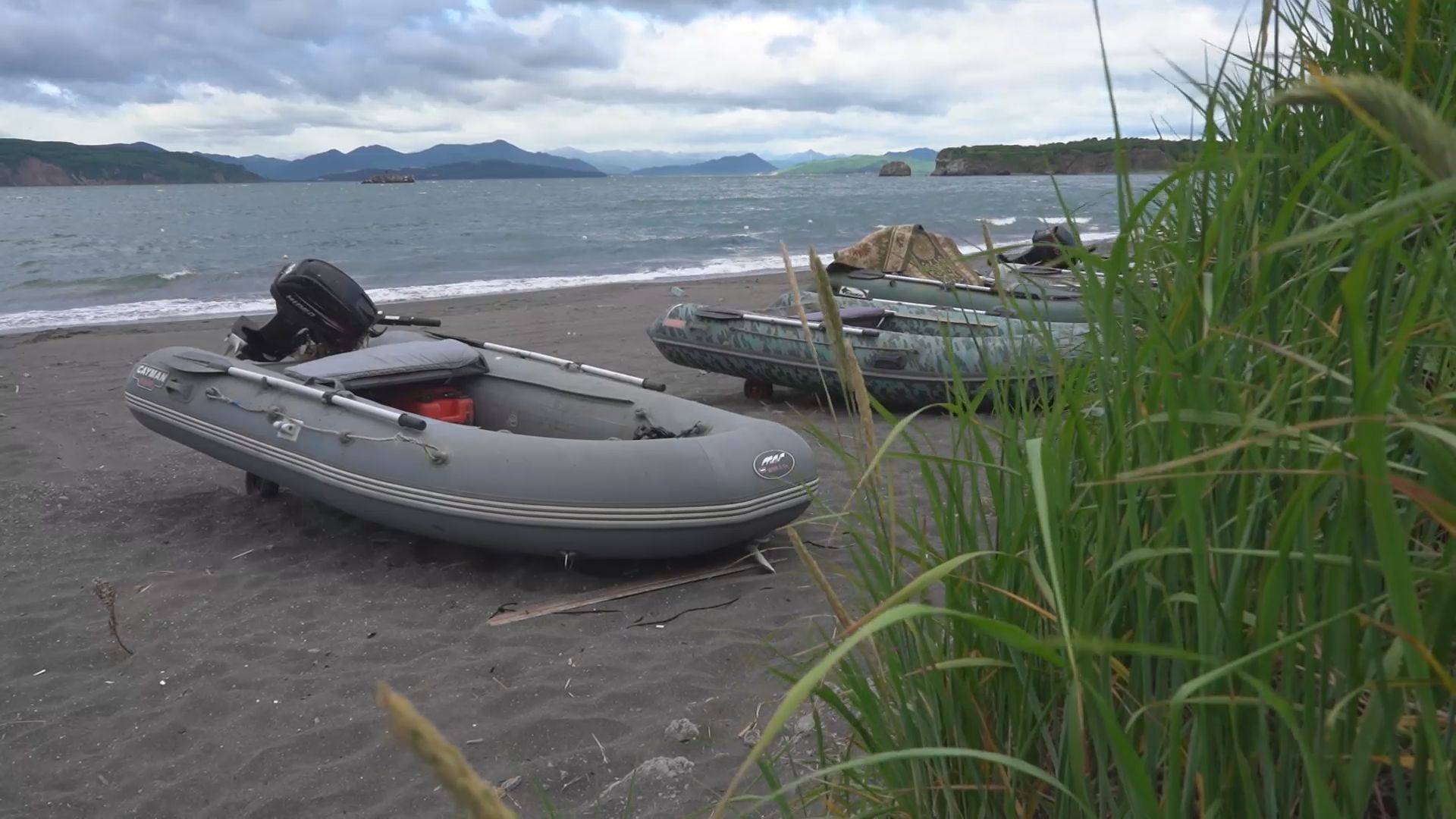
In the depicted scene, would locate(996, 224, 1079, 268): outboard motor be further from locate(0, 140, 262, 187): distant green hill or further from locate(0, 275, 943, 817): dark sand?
locate(0, 140, 262, 187): distant green hill

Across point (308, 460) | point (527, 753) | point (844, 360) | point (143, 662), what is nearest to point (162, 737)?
point (143, 662)

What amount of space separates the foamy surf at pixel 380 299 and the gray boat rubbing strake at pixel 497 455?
10.9 m

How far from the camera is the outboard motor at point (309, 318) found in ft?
18.8

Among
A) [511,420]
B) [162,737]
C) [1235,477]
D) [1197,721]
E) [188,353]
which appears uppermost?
[1235,477]

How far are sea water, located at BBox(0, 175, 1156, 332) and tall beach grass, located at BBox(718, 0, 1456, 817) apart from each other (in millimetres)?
279

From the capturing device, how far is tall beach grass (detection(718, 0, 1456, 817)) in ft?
2.58

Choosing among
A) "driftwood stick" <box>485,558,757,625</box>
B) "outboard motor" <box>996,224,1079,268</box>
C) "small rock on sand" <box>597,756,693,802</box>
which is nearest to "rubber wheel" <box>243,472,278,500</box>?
"driftwood stick" <box>485,558,757,625</box>

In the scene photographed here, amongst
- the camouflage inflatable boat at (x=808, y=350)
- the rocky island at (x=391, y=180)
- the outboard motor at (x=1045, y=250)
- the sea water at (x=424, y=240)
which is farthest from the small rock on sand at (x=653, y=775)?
the rocky island at (x=391, y=180)

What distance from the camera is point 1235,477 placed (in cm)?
106

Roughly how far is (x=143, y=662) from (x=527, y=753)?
1.67m

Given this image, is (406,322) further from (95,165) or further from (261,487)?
(95,165)

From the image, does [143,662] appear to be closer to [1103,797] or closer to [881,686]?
[881,686]

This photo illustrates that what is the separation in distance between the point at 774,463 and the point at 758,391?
3196 millimetres

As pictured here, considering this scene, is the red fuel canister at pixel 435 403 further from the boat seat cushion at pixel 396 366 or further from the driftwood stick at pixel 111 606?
the driftwood stick at pixel 111 606
